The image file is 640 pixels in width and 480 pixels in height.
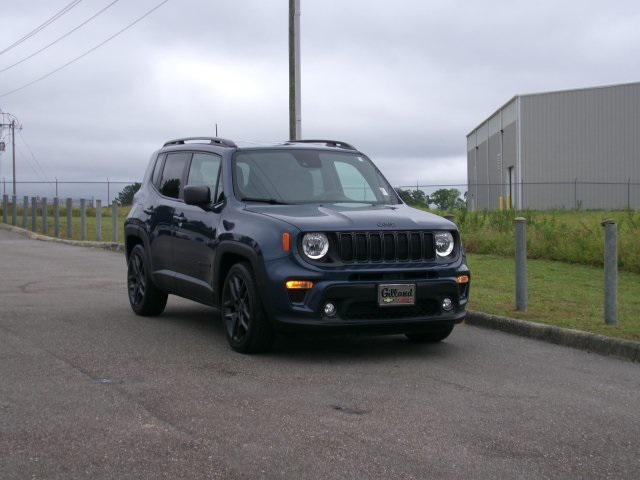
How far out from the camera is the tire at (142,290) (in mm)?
10445

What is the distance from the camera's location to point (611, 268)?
30.1 ft

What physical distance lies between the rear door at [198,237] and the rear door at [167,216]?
0.14m

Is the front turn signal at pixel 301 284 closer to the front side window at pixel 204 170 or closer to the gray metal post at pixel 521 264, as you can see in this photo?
the front side window at pixel 204 170

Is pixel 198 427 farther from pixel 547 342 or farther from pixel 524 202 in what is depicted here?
pixel 524 202

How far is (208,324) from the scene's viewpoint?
400 inches

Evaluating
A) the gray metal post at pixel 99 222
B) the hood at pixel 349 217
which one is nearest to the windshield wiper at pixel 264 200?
the hood at pixel 349 217

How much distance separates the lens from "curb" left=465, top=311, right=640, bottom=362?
8.23 m

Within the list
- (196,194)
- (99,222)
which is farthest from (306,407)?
(99,222)

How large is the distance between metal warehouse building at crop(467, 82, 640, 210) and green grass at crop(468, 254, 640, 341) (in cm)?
2883

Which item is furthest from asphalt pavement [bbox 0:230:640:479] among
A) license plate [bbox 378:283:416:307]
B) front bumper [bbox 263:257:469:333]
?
license plate [bbox 378:283:416:307]

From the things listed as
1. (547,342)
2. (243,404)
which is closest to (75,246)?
(547,342)

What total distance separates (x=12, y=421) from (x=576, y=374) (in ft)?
13.7

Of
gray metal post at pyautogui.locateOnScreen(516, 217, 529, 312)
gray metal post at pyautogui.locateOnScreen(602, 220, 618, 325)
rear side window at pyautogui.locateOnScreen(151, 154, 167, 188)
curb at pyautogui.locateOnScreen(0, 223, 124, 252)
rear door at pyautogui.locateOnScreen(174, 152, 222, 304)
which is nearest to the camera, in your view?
rear door at pyautogui.locateOnScreen(174, 152, 222, 304)

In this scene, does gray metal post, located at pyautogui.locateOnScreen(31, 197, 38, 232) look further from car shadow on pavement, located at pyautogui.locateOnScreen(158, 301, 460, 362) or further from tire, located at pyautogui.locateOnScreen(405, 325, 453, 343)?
tire, located at pyautogui.locateOnScreen(405, 325, 453, 343)
